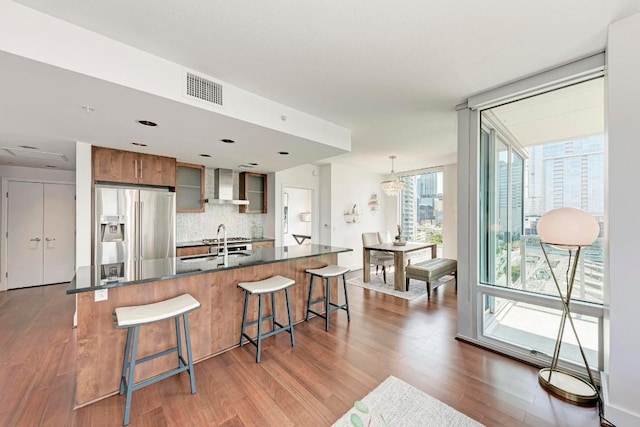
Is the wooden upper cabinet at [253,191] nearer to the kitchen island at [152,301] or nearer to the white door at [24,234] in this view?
the kitchen island at [152,301]

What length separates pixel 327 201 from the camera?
632cm

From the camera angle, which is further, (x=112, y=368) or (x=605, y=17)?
(x=112, y=368)

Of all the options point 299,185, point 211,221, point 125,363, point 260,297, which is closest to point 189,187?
point 211,221

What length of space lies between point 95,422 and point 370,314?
2.93 metres

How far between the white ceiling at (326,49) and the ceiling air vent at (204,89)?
0.29ft

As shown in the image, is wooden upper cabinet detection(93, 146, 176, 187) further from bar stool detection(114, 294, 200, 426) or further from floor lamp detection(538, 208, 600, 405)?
floor lamp detection(538, 208, 600, 405)

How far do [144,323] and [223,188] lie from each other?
358 cm

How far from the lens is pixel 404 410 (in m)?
1.83

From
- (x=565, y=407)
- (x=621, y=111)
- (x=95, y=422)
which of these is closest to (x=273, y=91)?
(x=621, y=111)

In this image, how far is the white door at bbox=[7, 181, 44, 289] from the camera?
4.82 metres

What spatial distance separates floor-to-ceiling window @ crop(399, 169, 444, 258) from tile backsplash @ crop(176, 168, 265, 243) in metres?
4.22

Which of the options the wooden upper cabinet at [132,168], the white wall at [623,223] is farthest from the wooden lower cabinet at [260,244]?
the white wall at [623,223]

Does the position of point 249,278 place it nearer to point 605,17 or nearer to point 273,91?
point 273,91

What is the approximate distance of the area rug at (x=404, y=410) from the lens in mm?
1718
